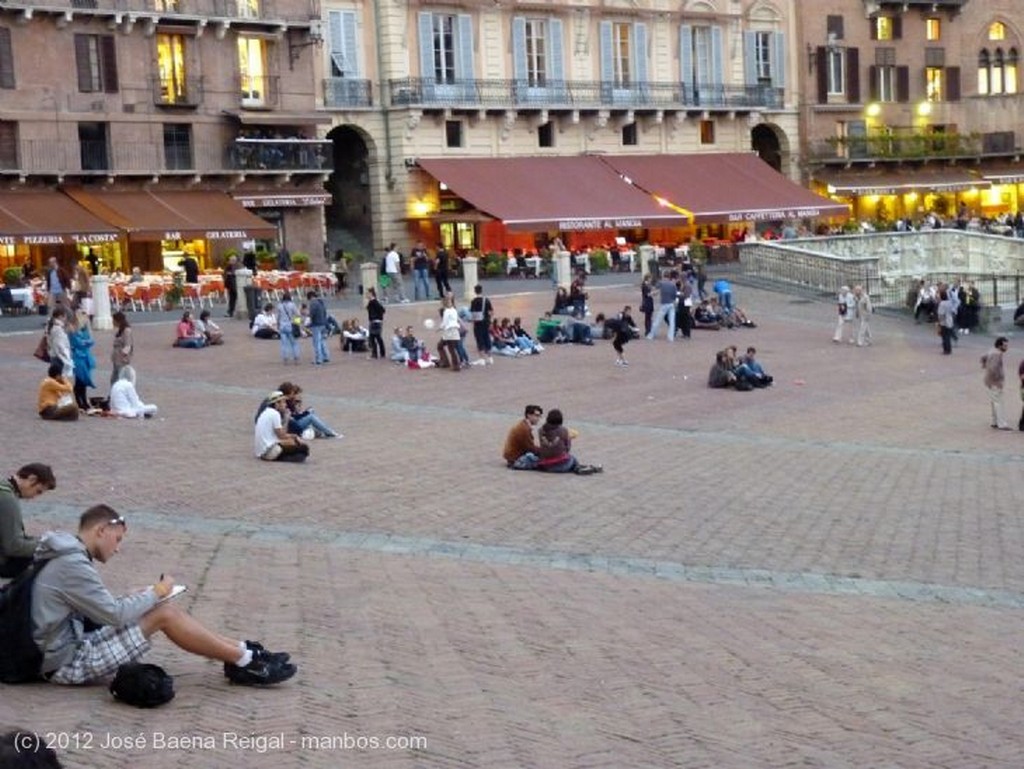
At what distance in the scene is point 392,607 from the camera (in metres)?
12.3

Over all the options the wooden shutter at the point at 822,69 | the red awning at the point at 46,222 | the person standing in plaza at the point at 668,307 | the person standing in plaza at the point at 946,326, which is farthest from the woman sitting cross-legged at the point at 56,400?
the wooden shutter at the point at 822,69

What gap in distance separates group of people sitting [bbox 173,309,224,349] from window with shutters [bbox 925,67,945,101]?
4690cm

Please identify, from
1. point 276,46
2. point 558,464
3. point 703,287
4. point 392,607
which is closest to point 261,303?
point 703,287

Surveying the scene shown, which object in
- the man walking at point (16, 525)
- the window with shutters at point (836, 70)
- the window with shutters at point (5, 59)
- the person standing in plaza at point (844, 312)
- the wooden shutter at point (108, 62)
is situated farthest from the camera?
the window with shutters at point (836, 70)

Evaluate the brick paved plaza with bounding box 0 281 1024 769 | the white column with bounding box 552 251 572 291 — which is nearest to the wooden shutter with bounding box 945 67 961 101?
the white column with bounding box 552 251 572 291

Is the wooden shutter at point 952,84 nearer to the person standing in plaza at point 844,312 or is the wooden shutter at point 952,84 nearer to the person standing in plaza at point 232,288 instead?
the person standing in plaza at point 844,312

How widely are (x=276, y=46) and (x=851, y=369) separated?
23.7m

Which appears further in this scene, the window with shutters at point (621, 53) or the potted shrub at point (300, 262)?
the window with shutters at point (621, 53)

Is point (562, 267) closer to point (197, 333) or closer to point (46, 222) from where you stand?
point (46, 222)

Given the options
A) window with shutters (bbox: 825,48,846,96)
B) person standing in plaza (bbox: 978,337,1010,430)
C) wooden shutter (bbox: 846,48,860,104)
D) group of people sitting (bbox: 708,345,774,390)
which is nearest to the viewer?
person standing in plaza (bbox: 978,337,1010,430)

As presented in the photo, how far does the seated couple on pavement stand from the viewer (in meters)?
20.1

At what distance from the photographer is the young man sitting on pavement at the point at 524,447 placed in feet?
66.0

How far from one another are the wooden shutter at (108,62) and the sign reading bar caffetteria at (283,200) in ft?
16.2

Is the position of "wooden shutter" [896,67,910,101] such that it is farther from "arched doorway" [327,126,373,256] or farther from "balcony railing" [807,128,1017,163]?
"arched doorway" [327,126,373,256]
